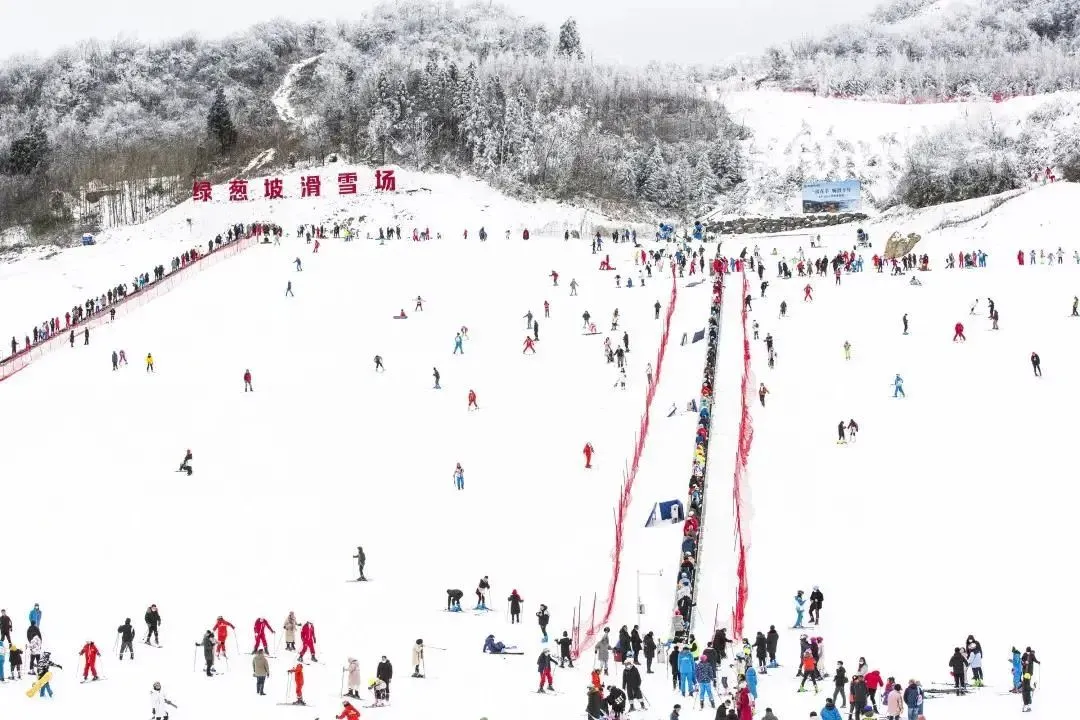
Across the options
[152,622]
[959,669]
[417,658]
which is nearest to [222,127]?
[152,622]

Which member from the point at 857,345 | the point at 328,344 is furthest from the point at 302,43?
the point at 857,345

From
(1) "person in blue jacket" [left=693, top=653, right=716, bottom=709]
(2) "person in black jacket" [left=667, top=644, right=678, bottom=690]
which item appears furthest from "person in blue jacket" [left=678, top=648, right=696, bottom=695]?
(1) "person in blue jacket" [left=693, top=653, right=716, bottom=709]

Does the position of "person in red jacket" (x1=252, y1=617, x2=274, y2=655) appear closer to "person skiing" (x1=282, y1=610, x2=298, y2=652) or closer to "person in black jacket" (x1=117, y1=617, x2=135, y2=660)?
"person skiing" (x1=282, y1=610, x2=298, y2=652)

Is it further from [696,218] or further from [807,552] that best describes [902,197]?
[807,552]

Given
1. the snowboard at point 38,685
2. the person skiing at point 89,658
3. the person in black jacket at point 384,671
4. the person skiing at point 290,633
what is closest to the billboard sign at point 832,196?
the person skiing at point 290,633

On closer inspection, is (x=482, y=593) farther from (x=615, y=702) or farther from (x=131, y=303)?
(x=131, y=303)

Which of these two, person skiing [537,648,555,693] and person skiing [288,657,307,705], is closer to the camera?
person skiing [288,657,307,705]
